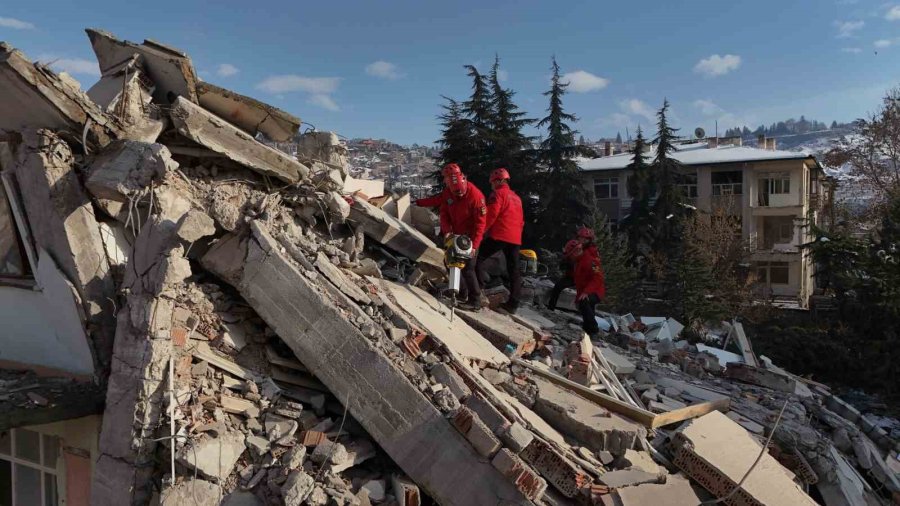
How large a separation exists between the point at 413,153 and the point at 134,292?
199 feet

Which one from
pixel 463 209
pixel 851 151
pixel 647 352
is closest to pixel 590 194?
pixel 851 151

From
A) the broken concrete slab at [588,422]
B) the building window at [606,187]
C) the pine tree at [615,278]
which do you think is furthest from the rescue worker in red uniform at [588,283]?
the building window at [606,187]

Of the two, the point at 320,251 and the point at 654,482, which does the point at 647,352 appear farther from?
the point at 320,251

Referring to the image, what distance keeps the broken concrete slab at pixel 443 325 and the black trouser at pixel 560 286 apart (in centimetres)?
285

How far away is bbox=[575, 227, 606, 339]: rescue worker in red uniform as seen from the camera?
812 centimetres

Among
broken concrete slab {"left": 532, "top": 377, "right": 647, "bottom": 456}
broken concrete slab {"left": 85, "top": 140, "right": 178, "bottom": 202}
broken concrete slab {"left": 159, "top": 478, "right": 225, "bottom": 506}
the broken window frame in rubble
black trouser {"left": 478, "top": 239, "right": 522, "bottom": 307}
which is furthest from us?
black trouser {"left": 478, "top": 239, "right": 522, "bottom": 307}

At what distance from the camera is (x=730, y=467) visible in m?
4.53

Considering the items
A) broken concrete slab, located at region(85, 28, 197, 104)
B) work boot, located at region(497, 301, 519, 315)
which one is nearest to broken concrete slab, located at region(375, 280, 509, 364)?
work boot, located at region(497, 301, 519, 315)

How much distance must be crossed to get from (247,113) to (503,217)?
126 inches

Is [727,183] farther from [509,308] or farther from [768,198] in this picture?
[509,308]

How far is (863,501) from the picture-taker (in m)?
5.22

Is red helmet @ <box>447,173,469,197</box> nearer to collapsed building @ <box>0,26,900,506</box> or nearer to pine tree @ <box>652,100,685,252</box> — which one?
collapsed building @ <box>0,26,900,506</box>

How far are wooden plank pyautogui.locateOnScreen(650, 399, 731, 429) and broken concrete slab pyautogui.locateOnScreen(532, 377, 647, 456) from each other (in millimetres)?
291

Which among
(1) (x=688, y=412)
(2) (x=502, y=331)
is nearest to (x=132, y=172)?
(2) (x=502, y=331)
